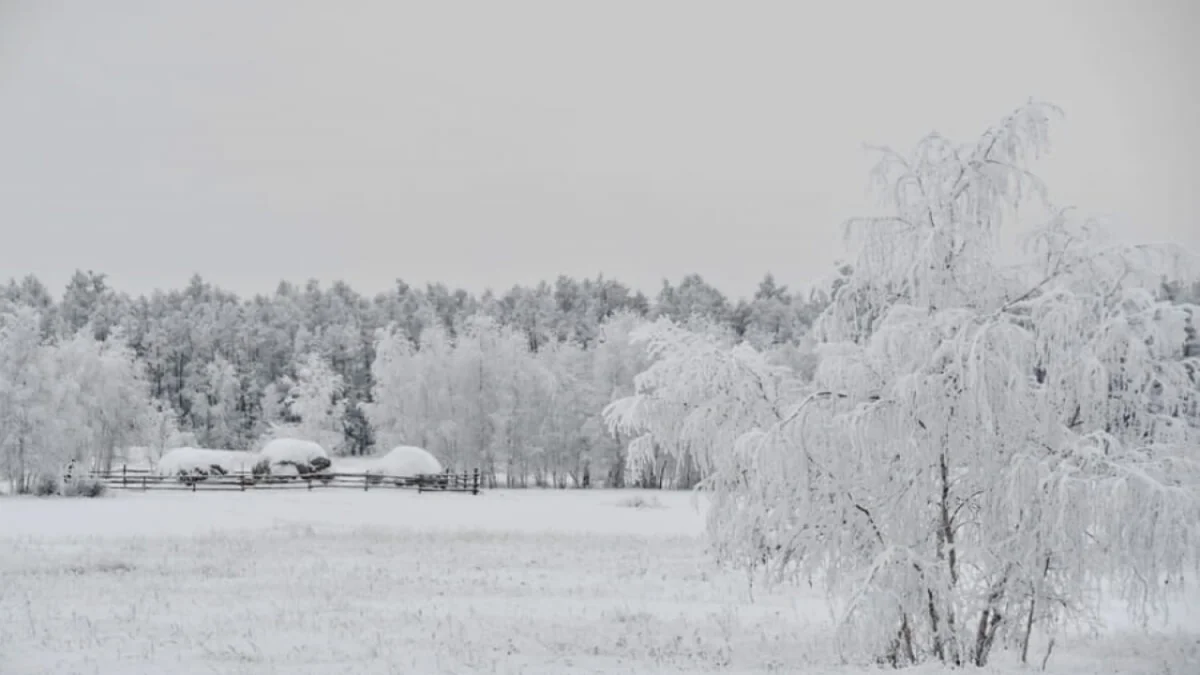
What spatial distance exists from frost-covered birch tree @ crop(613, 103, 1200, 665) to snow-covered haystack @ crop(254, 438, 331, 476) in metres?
47.1

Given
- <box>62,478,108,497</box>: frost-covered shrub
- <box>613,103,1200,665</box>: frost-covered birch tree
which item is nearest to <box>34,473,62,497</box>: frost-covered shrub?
<box>62,478,108,497</box>: frost-covered shrub

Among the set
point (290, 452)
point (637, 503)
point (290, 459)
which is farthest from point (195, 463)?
point (637, 503)

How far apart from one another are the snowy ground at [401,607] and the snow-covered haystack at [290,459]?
76.9 ft

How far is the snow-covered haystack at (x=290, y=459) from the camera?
181ft

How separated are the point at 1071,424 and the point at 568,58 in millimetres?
79540

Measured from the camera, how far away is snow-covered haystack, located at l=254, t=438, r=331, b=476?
55.2 m

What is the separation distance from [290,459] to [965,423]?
50089mm

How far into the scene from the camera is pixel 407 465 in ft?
178

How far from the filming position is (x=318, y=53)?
90875 mm

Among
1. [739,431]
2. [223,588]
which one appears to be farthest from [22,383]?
[739,431]

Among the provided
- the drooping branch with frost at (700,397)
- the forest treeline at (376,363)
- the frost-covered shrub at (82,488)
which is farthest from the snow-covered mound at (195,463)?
the drooping branch with frost at (700,397)

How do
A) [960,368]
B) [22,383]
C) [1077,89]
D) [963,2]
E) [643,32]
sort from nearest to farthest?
[960,368] < [1077,89] < [963,2] < [22,383] < [643,32]

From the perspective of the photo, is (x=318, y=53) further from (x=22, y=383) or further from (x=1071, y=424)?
(x=1071, y=424)

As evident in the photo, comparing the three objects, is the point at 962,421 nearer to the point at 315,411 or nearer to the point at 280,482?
the point at 280,482
